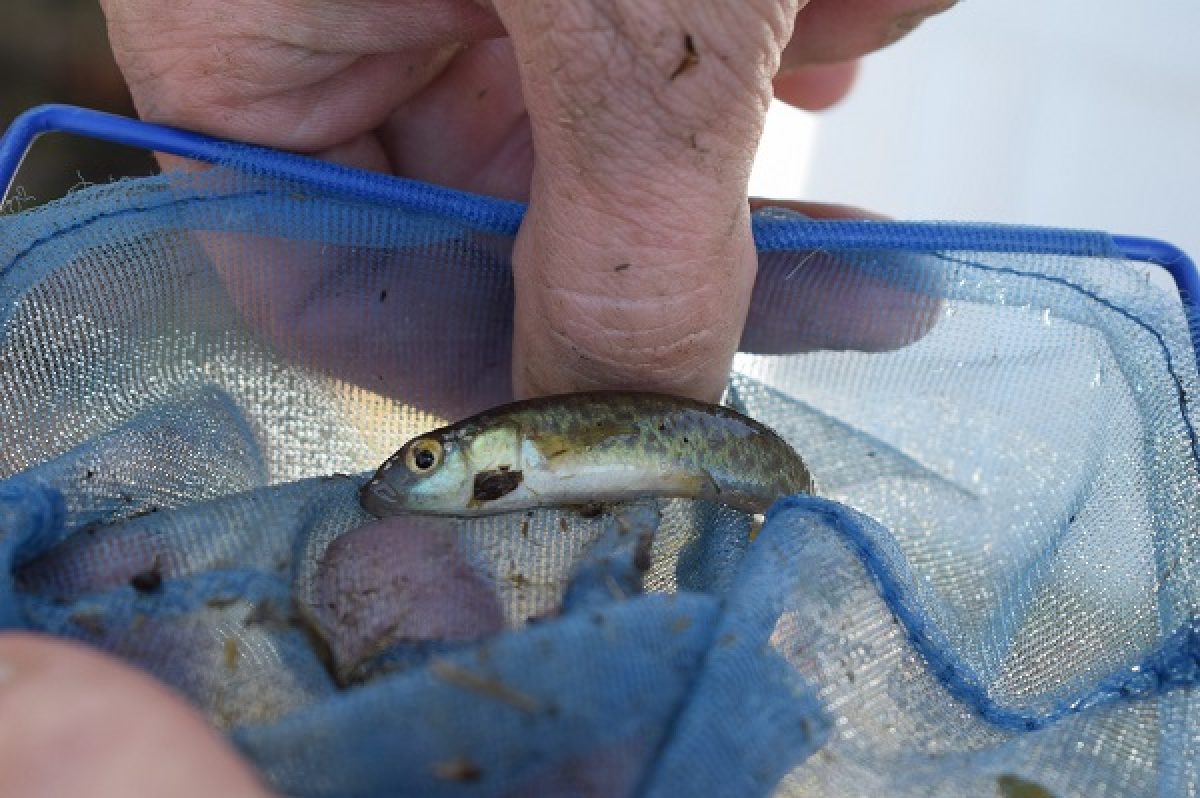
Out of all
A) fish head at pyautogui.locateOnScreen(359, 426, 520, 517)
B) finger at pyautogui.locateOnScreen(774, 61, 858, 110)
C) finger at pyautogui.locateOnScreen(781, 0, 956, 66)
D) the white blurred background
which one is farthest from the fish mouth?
the white blurred background

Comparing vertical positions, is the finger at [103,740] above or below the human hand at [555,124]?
below

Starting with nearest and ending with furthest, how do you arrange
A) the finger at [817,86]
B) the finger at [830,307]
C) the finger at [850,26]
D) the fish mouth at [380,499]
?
the fish mouth at [380,499] → the finger at [830,307] → the finger at [850,26] → the finger at [817,86]

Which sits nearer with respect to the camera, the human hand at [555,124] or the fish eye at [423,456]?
the human hand at [555,124]

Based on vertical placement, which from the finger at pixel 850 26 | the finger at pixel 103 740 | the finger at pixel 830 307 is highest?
the finger at pixel 850 26

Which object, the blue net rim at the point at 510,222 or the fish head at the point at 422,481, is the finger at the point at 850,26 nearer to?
the blue net rim at the point at 510,222

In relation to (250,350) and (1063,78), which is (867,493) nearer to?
(250,350)

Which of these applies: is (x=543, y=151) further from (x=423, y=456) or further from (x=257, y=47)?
(x=257, y=47)

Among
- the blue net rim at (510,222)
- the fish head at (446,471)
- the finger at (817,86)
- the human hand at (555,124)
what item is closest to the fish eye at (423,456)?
the fish head at (446,471)
